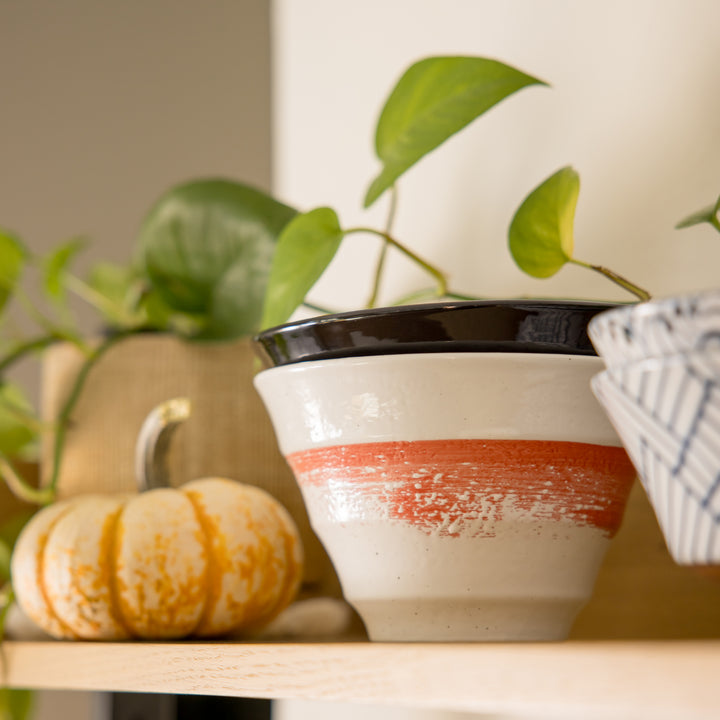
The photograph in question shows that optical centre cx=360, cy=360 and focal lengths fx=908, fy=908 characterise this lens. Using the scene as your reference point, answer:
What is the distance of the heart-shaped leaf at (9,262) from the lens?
2.24 ft

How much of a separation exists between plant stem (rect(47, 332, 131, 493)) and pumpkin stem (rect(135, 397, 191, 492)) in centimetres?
10

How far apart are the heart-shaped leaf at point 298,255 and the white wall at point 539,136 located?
15 cm

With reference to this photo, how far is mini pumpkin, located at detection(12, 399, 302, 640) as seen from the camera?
454mm

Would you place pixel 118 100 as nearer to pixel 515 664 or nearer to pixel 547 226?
pixel 547 226

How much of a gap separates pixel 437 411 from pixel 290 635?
268mm

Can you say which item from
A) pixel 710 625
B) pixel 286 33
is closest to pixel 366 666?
pixel 710 625

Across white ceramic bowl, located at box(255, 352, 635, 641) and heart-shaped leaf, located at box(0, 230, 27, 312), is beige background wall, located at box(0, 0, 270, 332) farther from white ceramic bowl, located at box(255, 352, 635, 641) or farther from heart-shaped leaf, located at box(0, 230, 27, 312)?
white ceramic bowl, located at box(255, 352, 635, 641)

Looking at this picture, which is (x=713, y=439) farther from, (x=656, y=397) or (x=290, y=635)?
(x=290, y=635)

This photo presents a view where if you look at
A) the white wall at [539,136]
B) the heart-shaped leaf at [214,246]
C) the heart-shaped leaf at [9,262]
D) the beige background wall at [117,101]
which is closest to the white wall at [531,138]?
the white wall at [539,136]

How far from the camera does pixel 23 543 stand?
0.49 m

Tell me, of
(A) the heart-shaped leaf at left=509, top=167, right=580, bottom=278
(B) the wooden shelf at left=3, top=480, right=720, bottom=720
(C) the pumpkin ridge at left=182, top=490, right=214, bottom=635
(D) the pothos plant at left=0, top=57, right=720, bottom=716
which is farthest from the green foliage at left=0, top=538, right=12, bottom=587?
(A) the heart-shaped leaf at left=509, top=167, right=580, bottom=278

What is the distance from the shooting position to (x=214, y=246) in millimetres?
570

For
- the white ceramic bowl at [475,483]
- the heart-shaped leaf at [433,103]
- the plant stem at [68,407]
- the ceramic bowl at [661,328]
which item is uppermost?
the heart-shaped leaf at [433,103]

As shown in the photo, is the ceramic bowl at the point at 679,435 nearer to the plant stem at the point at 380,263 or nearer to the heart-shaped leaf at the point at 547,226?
the heart-shaped leaf at the point at 547,226
